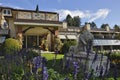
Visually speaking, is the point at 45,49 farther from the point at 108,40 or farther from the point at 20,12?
the point at 108,40

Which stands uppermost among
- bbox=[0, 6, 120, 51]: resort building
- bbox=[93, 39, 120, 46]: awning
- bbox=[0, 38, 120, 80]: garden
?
bbox=[0, 6, 120, 51]: resort building

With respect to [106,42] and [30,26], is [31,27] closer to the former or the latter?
[30,26]

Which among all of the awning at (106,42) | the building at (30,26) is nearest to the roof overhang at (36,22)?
the building at (30,26)

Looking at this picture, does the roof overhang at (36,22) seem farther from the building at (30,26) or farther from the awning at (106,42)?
the awning at (106,42)

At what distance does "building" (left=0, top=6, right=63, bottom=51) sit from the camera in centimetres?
3472

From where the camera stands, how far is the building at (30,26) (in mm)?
34719

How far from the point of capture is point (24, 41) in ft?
121

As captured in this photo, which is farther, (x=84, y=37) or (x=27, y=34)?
(x=27, y=34)

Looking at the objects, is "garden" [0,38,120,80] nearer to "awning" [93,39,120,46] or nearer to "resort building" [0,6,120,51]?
"resort building" [0,6,120,51]

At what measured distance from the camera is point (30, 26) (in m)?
36.1

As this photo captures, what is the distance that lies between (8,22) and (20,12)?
335cm

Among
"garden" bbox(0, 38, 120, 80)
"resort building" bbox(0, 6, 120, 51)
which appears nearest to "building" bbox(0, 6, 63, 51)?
"resort building" bbox(0, 6, 120, 51)

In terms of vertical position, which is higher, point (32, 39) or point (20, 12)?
point (20, 12)

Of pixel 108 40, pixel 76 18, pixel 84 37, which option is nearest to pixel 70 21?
pixel 76 18
